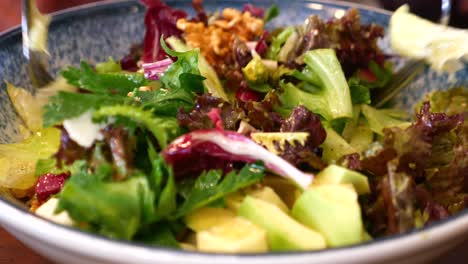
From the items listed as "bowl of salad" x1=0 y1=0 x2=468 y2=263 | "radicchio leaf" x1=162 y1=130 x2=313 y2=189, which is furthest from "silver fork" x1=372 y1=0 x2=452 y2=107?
"radicchio leaf" x1=162 y1=130 x2=313 y2=189

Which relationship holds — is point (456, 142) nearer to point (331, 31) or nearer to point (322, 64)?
point (322, 64)

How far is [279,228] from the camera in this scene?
0.74 meters

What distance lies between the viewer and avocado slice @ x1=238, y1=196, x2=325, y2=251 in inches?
28.4

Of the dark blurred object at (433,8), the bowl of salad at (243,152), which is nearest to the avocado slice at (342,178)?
the bowl of salad at (243,152)

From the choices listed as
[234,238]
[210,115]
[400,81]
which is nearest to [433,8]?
[400,81]

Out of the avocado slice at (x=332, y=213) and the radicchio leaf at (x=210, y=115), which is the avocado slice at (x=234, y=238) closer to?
the avocado slice at (x=332, y=213)

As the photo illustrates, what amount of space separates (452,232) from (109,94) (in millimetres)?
631

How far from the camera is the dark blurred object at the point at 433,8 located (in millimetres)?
2129

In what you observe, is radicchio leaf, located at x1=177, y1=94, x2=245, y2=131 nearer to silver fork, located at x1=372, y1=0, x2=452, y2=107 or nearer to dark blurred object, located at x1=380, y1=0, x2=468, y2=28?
silver fork, located at x1=372, y1=0, x2=452, y2=107

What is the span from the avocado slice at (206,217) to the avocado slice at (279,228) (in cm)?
4

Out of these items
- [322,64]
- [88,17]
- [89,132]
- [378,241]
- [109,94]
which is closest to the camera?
[378,241]

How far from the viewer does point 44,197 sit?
993mm

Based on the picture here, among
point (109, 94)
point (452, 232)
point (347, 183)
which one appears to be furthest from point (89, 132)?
point (452, 232)

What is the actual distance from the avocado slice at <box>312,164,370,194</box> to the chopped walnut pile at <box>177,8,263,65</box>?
0.66m
